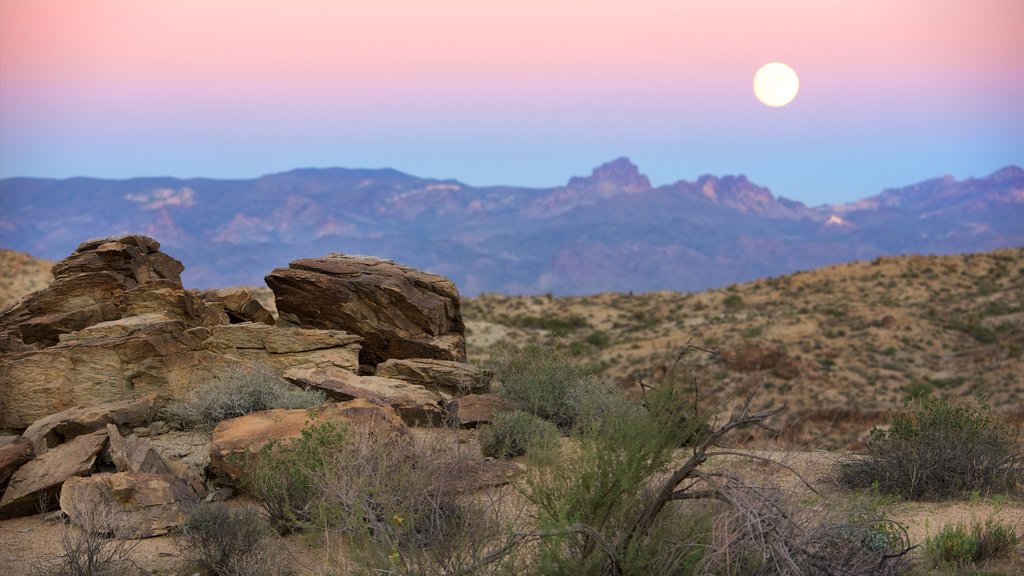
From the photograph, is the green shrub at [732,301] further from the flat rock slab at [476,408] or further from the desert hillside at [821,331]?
the flat rock slab at [476,408]

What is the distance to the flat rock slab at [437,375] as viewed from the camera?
15.1 meters

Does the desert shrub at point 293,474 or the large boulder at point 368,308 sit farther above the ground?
the large boulder at point 368,308

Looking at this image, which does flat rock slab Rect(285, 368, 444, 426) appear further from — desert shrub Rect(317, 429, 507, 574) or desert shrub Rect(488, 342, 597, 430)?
desert shrub Rect(317, 429, 507, 574)

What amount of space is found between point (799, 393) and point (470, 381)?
21450 millimetres

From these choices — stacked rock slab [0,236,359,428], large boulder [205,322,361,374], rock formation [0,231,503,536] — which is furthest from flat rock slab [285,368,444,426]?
stacked rock slab [0,236,359,428]

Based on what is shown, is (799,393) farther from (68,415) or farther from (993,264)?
(993,264)

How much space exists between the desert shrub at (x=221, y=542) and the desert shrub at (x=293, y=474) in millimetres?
465

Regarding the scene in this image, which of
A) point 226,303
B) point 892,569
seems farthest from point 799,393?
point 892,569

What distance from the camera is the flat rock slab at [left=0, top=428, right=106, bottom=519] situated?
10.1 meters

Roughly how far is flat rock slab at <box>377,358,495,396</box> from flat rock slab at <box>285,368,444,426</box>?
59 cm

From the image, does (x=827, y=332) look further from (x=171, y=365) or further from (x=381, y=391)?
(x=171, y=365)

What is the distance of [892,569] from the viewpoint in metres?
7.33

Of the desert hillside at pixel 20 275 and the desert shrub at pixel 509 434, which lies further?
the desert hillside at pixel 20 275

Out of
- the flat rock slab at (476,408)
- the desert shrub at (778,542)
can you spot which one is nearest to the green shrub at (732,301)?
the flat rock slab at (476,408)
